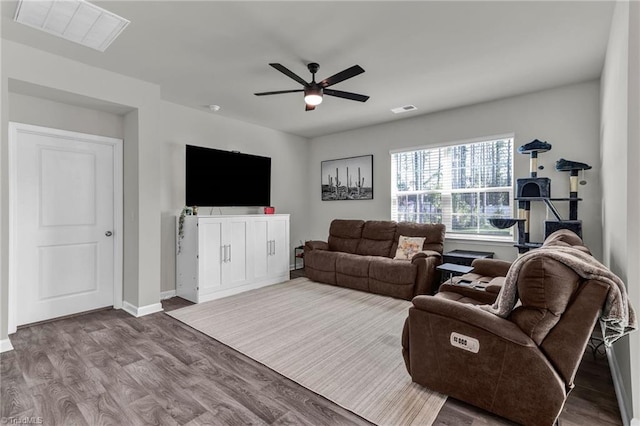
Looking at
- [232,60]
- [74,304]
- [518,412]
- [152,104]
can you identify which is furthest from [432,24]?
[74,304]

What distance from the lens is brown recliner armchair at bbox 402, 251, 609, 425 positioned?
1534mm

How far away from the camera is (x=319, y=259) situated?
196 inches

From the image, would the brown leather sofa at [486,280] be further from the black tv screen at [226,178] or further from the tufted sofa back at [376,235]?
the black tv screen at [226,178]

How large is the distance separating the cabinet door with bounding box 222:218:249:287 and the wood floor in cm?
142

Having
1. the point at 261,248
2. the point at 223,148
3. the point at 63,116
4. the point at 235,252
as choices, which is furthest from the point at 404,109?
the point at 63,116

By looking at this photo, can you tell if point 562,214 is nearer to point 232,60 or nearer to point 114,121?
point 232,60

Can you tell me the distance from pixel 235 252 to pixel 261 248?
1.56 feet

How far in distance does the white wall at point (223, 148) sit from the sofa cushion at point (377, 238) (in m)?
1.61

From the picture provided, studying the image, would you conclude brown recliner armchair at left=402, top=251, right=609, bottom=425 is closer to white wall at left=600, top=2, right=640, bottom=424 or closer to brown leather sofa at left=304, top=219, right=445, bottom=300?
white wall at left=600, top=2, right=640, bottom=424

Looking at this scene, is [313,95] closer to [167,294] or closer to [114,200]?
[114,200]

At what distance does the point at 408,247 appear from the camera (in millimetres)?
4586

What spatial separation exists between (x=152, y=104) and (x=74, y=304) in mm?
2486

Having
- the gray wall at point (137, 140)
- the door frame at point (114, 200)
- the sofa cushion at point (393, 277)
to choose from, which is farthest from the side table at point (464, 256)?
the door frame at point (114, 200)

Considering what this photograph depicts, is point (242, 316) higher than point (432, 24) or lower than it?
lower
